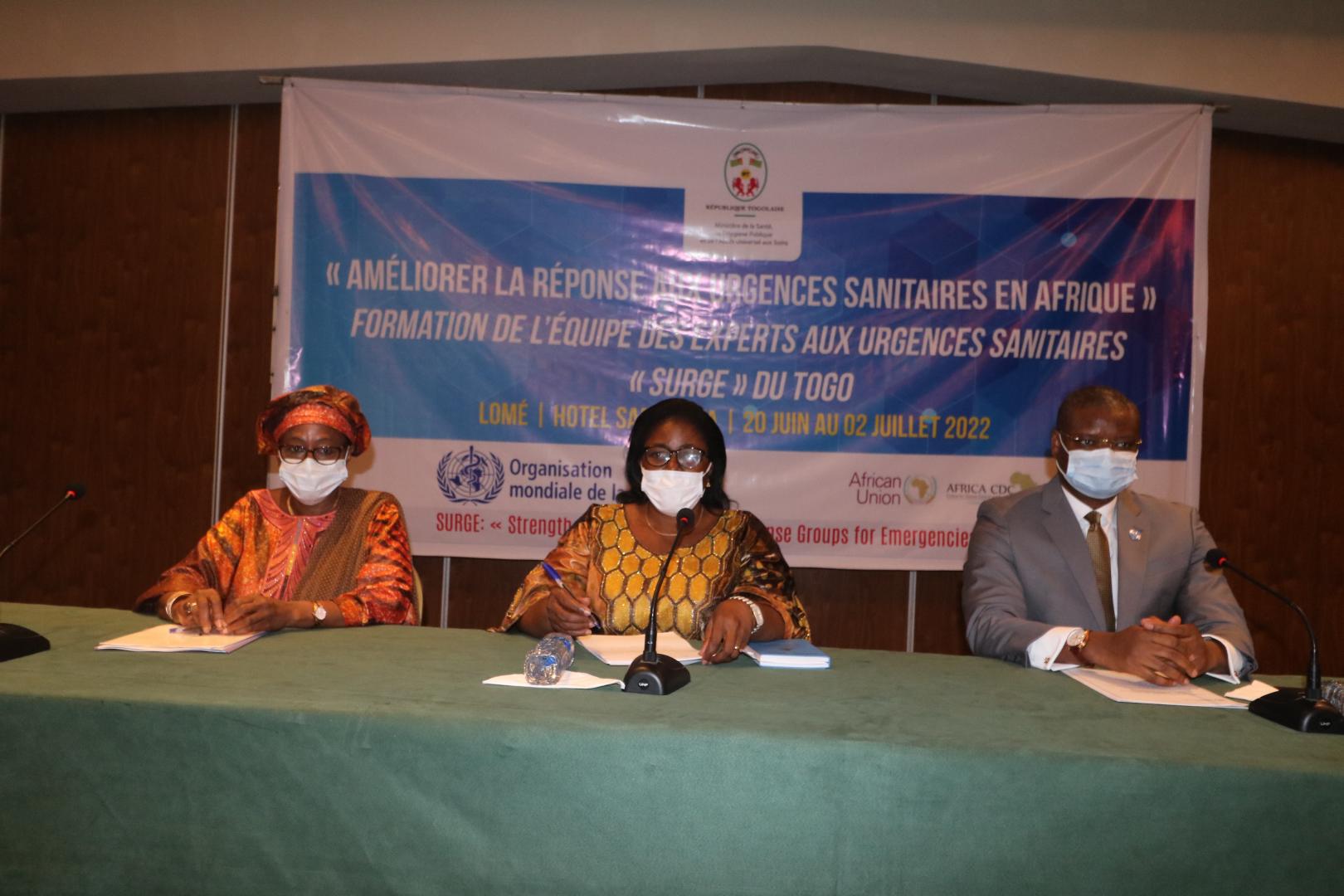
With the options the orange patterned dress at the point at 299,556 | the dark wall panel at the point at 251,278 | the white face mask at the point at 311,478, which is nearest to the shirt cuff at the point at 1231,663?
the orange patterned dress at the point at 299,556

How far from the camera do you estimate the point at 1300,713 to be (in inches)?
66.5

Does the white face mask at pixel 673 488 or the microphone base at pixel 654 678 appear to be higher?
the white face mask at pixel 673 488

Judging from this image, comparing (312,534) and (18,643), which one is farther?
(312,534)

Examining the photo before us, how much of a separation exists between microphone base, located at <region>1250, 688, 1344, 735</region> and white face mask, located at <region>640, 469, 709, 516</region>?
4.40ft

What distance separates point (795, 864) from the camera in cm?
147

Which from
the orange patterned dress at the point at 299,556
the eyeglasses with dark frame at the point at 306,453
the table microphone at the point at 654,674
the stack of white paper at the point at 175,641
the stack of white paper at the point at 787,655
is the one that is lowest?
the stack of white paper at the point at 175,641

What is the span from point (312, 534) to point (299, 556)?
0.07 m

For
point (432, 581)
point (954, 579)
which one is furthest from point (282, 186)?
point (954, 579)

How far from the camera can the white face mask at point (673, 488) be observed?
257cm

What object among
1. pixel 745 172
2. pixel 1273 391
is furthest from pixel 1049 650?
pixel 1273 391

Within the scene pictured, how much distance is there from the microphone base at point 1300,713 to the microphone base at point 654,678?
104 centimetres

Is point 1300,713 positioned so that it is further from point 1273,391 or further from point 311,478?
point 1273,391

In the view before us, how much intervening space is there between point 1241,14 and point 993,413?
195cm

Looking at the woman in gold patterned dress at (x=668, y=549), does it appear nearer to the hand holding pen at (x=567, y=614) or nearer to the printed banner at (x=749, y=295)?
the hand holding pen at (x=567, y=614)
